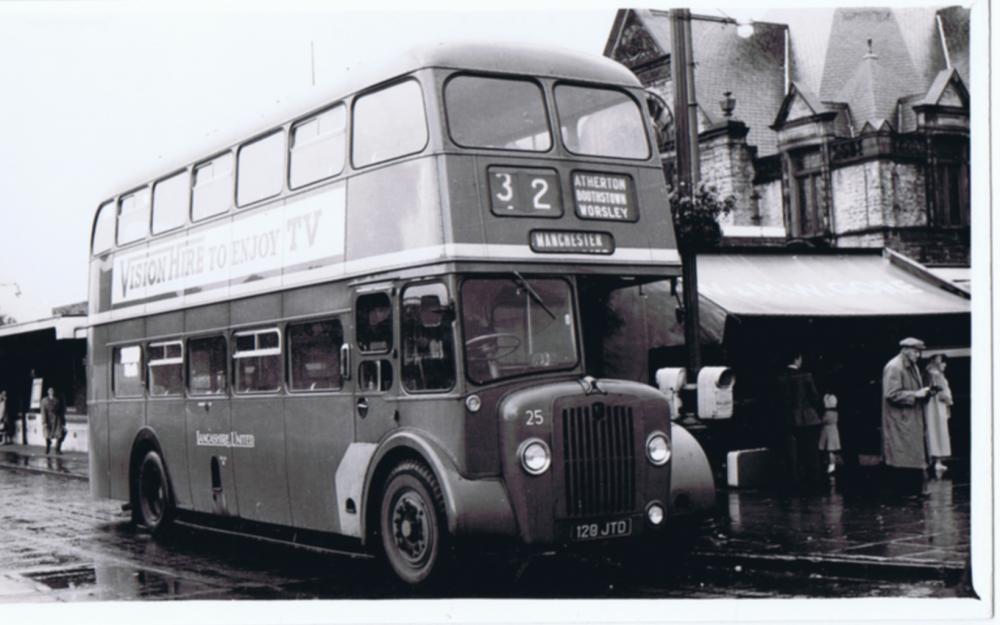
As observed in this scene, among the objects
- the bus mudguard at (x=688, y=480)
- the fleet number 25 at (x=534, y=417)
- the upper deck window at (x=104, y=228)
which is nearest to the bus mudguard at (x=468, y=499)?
the fleet number 25 at (x=534, y=417)

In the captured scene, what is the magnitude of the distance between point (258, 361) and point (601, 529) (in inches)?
159

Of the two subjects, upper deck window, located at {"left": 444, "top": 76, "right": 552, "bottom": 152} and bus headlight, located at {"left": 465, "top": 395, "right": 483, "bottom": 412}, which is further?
upper deck window, located at {"left": 444, "top": 76, "right": 552, "bottom": 152}

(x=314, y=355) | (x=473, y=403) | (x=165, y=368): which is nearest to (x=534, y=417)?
(x=473, y=403)

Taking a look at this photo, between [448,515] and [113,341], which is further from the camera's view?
[113,341]

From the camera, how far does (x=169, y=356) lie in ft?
43.7

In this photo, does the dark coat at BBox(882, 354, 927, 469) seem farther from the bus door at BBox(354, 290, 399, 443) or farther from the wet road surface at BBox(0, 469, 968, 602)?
the bus door at BBox(354, 290, 399, 443)

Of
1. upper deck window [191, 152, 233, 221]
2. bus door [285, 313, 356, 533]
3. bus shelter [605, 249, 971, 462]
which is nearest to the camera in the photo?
bus door [285, 313, 356, 533]

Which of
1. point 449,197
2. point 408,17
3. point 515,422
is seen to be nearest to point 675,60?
point 408,17

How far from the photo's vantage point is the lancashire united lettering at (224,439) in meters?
11.8

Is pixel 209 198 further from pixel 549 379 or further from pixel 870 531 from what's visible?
pixel 870 531

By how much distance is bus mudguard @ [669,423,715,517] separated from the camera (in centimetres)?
961

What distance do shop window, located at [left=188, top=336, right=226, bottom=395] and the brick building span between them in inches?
254

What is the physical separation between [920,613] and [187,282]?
7.68m

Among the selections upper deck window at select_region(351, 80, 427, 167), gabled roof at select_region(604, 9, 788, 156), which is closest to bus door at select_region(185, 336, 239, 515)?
upper deck window at select_region(351, 80, 427, 167)
